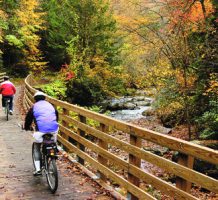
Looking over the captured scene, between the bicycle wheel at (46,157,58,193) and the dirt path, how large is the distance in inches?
5.9

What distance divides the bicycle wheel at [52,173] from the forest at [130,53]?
34.2ft

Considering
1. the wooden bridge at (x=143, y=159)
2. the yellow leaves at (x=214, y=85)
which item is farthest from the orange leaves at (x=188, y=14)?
the wooden bridge at (x=143, y=159)

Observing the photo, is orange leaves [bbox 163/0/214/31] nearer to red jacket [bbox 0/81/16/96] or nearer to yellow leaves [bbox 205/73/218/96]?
yellow leaves [bbox 205/73/218/96]

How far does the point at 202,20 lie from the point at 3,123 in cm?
1118

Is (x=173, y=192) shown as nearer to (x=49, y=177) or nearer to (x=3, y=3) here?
(x=49, y=177)

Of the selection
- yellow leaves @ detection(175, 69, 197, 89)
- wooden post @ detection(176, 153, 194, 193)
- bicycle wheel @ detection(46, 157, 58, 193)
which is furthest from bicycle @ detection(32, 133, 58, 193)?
yellow leaves @ detection(175, 69, 197, 89)

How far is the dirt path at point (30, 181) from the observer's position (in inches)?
272

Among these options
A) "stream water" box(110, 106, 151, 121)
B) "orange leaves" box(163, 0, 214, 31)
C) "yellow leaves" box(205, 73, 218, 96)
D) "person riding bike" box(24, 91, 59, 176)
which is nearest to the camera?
"person riding bike" box(24, 91, 59, 176)

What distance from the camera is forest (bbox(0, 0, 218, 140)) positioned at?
17.7 m

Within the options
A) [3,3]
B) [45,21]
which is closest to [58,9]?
[45,21]

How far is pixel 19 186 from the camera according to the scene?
745cm

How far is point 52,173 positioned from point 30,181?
41.3 inches

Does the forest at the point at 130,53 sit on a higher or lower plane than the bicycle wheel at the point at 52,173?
higher

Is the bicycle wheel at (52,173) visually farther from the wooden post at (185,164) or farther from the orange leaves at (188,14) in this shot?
the orange leaves at (188,14)
